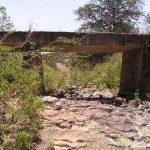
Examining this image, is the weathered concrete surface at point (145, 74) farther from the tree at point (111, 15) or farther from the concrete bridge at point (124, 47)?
the tree at point (111, 15)

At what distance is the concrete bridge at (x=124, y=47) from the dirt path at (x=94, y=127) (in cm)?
237

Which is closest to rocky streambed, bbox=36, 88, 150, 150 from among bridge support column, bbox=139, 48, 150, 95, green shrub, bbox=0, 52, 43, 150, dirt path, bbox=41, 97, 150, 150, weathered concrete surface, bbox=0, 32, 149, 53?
dirt path, bbox=41, 97, 150, 150

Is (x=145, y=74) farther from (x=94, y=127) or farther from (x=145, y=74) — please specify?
(x=94, y=127)

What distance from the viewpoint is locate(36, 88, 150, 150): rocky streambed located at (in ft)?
24.3

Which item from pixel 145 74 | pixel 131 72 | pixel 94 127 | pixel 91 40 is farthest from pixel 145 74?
pixel 94 127

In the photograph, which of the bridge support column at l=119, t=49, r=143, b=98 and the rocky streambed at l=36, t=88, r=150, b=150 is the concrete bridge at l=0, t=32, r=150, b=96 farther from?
the rocky streambed at l=36, t=88, r=150, b=150

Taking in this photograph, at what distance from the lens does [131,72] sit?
1462 centimetres

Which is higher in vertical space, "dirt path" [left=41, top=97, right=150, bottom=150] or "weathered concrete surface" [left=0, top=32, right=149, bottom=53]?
"weathered concrete surface" [left=0, top=32, right=149, bottom=53]

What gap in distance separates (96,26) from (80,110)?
1758 centimetres

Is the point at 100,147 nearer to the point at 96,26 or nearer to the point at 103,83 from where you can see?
the point at 103,83

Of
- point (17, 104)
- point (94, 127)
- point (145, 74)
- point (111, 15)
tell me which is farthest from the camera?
point (111, 15)

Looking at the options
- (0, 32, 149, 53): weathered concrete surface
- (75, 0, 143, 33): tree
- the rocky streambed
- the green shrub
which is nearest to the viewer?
Result: the green shrub

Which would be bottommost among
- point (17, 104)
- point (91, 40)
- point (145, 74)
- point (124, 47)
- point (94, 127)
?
point (94, 127)

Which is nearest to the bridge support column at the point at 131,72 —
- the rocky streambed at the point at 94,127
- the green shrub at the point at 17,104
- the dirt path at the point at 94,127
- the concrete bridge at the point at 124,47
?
the concrete bridge at the point at 124,47
